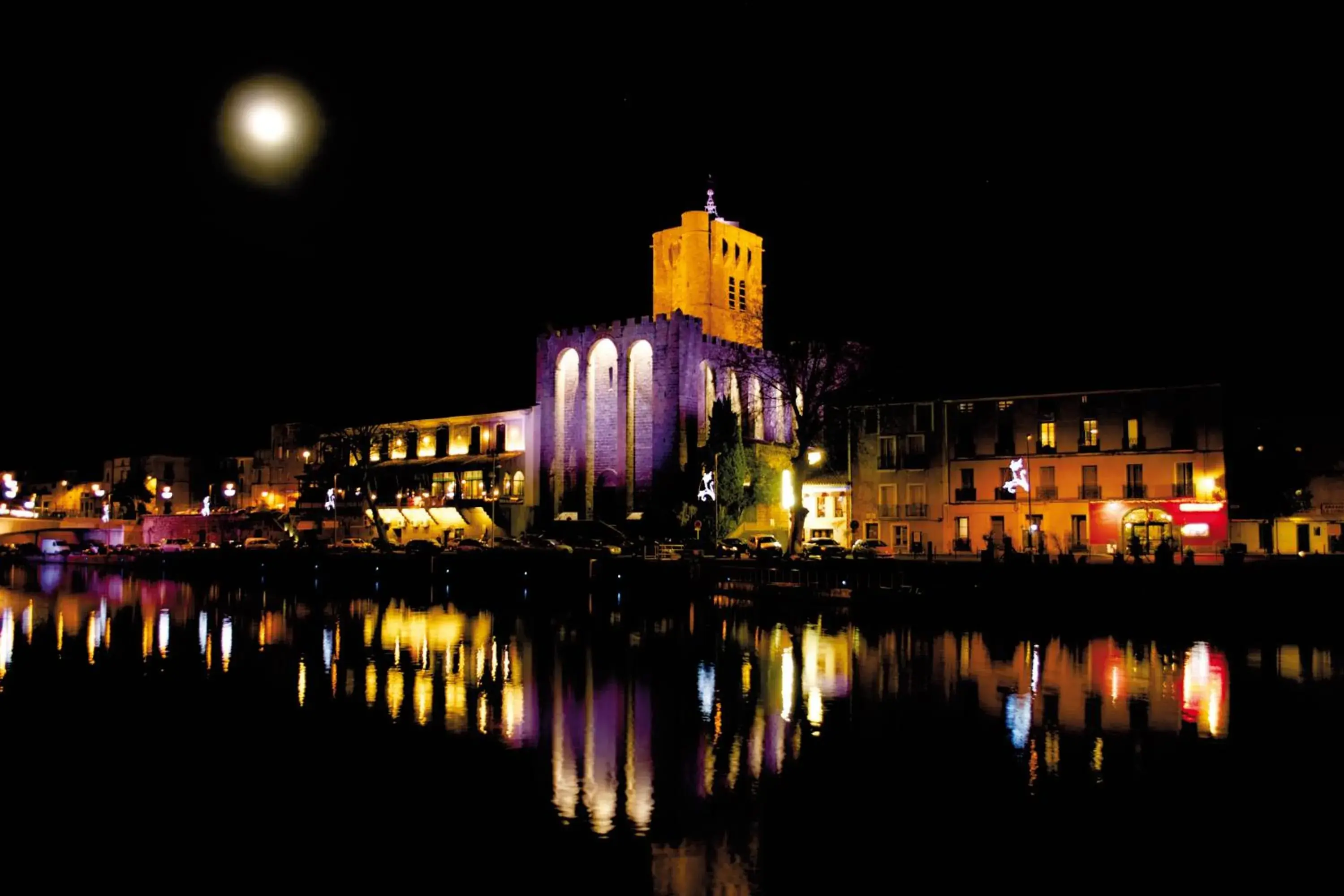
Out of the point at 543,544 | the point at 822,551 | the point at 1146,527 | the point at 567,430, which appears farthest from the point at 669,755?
the point at 567,430

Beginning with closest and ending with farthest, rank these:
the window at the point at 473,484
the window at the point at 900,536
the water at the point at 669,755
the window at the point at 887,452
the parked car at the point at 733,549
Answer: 1. the water at the point at 669,755
2. the parked car at the point at 733,549
3. the window at the point at 900,536
4. the window at the point at 887,452
5. the window at the point at 473,484

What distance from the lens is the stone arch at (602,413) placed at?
63375 millimetres

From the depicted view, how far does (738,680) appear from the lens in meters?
23.7

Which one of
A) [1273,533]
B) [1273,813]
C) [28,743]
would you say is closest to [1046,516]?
[1273,533]

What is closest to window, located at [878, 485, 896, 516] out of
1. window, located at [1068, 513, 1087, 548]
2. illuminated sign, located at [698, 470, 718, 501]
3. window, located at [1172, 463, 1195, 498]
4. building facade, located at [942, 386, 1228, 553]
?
building facade, located at [942, 386, 1228, 553]

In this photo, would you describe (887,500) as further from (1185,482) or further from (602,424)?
(602,424)

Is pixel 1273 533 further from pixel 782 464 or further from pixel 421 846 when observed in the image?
pixel 421 846

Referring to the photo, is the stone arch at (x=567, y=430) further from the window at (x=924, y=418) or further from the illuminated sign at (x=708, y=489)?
the window at (x=924, y=418)

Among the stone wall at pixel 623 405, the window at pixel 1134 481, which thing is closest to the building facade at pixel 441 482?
the stone wall at pixel 623 405

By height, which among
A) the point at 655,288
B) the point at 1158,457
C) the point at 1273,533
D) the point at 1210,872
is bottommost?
the point at 1210,872

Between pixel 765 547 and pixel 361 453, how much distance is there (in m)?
31.0

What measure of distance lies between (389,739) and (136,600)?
33374 mm

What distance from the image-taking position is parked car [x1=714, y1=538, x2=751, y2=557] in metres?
50.4

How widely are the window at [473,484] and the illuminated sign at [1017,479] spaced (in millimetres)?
30257
